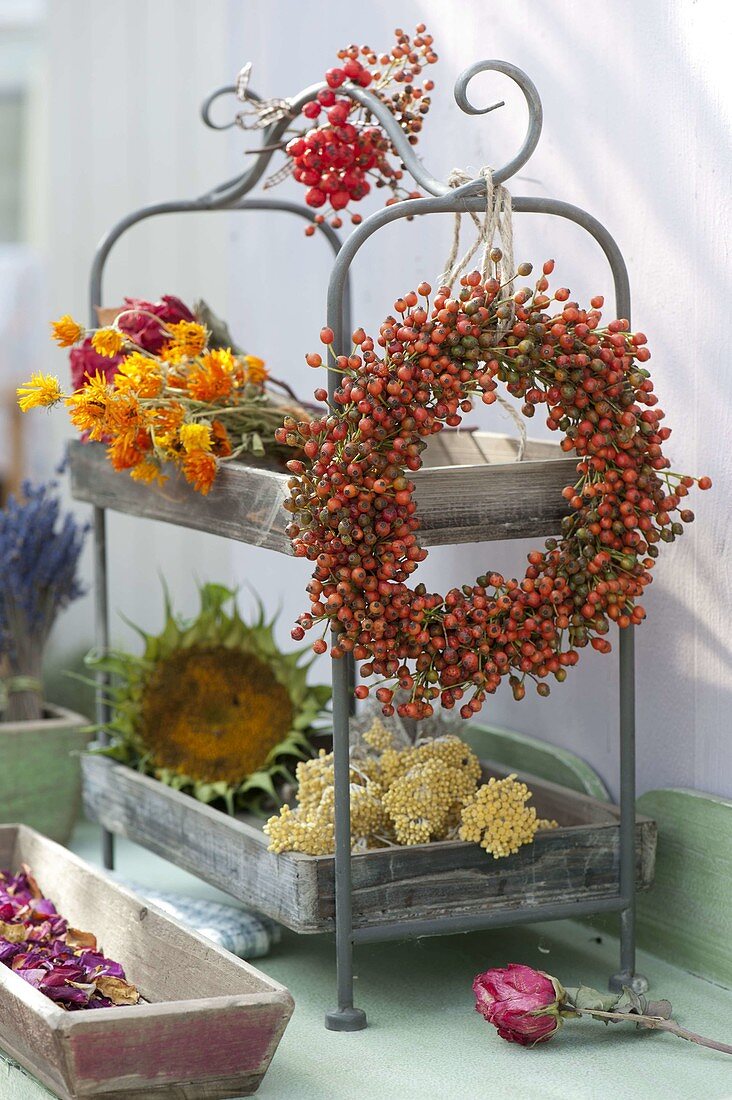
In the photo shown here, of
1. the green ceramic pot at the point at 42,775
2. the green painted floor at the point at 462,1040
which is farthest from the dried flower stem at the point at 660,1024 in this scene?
the green ceramic pot at the point at 42,775

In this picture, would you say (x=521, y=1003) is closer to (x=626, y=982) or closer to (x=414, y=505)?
(x=626, y=982)

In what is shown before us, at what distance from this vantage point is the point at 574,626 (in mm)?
1344

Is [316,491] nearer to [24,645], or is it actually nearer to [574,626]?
[574,626]

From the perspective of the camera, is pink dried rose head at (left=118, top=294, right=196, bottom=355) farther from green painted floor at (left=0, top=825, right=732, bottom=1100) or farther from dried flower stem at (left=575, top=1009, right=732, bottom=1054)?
dried flower stem at (left=575, top=1009, right=732, bottom=1054)

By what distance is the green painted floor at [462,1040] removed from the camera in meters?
1.19

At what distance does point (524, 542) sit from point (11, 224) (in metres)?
3.69

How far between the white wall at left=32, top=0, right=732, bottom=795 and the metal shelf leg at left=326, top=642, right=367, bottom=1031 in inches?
15.0

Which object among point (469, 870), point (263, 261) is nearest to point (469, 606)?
point (469, 870)

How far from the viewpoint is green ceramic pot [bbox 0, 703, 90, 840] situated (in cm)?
197

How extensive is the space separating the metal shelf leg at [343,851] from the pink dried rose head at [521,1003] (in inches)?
4.6

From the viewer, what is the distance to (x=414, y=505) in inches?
49.8

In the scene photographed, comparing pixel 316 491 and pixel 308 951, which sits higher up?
pixel 316 491

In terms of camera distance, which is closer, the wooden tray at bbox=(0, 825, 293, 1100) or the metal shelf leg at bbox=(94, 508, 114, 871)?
the wooden tray at bbox=(0, 825, 293, 1100)

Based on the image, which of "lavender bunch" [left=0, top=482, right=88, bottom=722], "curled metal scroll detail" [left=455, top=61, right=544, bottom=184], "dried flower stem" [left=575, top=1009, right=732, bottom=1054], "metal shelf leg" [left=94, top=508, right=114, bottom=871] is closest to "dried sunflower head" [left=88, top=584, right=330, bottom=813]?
"metal shelf leg" [left=94, top=508, right=114, bottom=871]
